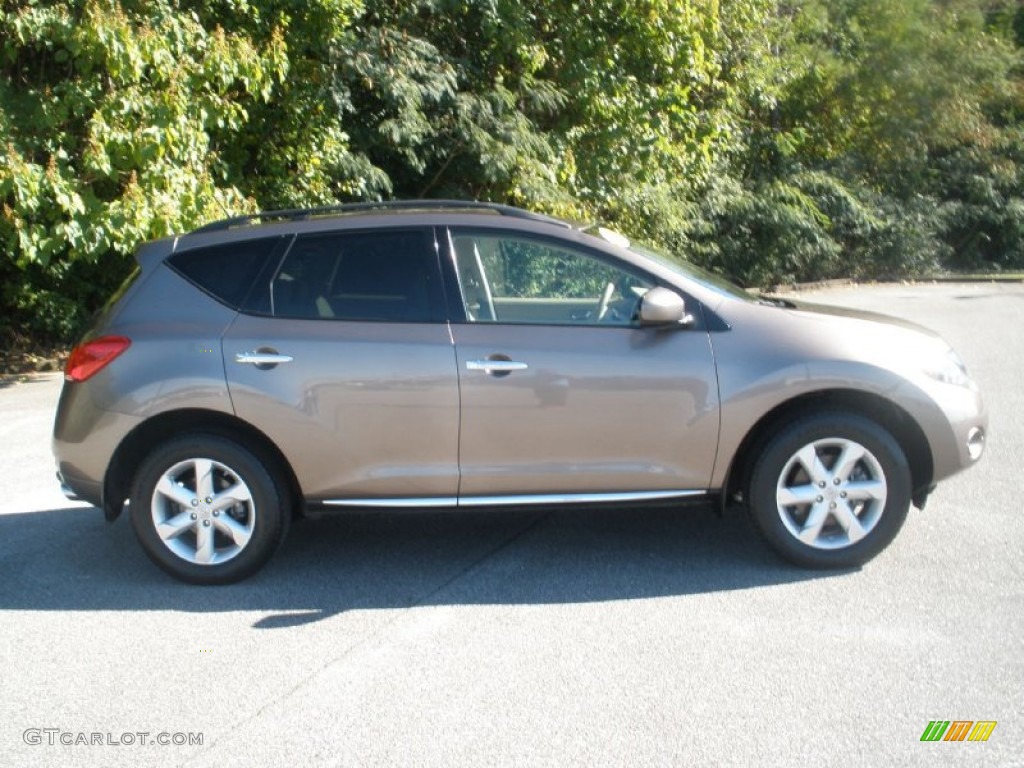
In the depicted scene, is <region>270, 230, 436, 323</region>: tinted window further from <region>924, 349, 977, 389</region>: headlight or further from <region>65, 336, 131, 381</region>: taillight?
<region>924, 349, 977, 389</region>: headlight

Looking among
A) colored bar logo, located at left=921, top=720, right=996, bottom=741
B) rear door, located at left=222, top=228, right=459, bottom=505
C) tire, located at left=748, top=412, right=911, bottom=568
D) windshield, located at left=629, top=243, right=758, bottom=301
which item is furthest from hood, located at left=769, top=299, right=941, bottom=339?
colored bar logo, located at left=921, top=720, right=996, bottom=741

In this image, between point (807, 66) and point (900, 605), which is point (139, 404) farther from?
point (807, 66)

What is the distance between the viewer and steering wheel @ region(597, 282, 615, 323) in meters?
5.77

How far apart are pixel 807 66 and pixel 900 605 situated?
2125 centimetres

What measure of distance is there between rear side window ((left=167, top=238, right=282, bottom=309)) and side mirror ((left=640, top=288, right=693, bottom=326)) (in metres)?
1.81

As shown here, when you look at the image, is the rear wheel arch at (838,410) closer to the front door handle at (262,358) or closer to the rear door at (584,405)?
the rear door at (584,405)

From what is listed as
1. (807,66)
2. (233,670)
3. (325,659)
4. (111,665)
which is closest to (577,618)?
(325,659)

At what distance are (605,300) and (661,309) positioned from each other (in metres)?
0.33

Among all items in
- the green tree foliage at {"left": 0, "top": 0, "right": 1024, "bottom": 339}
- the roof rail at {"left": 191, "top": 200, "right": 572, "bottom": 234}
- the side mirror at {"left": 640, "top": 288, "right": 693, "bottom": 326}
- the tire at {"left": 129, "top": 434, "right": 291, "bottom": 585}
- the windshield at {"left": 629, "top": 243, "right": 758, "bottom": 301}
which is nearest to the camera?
the side mirror at {"left": 640, "top": 288, "right": 693, "bottom": 326}

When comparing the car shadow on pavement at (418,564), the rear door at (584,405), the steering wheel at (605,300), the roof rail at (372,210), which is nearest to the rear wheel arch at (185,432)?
the car shadow on pavement at (418,564)

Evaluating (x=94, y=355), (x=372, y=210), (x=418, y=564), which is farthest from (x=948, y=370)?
(x=94, y=355)

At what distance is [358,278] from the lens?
5883mm

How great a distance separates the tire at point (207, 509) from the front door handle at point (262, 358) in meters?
0.38

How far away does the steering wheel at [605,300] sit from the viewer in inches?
227
